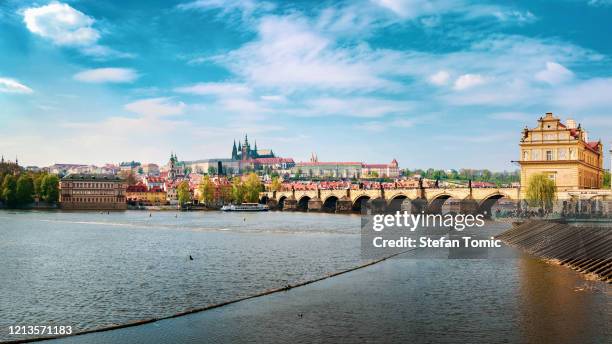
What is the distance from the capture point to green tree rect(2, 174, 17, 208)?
494 ft

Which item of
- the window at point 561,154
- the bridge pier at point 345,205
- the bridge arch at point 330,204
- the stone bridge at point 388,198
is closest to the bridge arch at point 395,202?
the stone bridge at point 388,198

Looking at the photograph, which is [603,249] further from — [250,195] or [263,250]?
[250,195]

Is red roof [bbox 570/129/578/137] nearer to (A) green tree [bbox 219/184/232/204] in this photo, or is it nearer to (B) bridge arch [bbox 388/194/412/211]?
(B) bridge arch [bbox 388/194/412/211]

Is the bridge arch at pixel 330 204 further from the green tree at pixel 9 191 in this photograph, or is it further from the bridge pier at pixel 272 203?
the green tree at pixel 9 191

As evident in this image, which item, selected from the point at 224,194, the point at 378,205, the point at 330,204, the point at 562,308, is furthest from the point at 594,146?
the point at 224,194

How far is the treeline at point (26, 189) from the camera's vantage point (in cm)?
15062

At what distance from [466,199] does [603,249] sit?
61359 millimetres

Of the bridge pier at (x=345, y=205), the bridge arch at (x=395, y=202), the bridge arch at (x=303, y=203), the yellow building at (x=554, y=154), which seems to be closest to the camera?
the yellow building at (x=554, y=154)

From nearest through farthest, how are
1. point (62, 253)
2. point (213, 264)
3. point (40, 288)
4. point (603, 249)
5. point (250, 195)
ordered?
point (40, 288), point (603, 249), point (213, 264), point (62, 253), point (250, 195)

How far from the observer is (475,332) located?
2178cm

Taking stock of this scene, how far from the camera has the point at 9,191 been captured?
493ft

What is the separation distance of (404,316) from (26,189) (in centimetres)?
14567

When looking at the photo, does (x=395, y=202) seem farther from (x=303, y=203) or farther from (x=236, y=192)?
(x=236, y=192)

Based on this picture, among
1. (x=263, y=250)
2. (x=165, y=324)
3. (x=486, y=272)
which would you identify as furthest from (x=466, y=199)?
(x=165, y=324)
